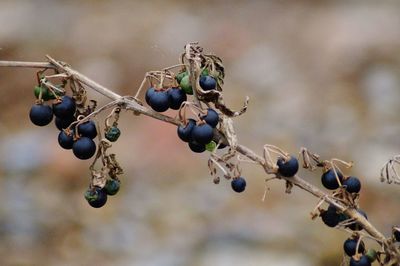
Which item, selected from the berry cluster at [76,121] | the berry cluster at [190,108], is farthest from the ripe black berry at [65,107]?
the berry cluster at [190,108]

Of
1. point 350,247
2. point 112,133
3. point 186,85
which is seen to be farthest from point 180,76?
point 350,247

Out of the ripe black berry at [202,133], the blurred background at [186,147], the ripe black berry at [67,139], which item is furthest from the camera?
the blurred background at [186,147]

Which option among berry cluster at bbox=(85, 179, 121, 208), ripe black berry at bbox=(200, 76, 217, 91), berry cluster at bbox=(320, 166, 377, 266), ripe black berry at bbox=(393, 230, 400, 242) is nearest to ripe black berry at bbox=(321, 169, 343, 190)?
berry cluster at bbox=(320, 166, 377, 266)

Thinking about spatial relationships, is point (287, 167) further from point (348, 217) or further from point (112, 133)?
point (112, 133)

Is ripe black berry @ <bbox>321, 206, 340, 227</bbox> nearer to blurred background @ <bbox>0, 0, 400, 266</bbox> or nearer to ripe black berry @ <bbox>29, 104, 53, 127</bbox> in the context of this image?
ripe black berry @ <bbox>29, 104, 53, 127</bbox>

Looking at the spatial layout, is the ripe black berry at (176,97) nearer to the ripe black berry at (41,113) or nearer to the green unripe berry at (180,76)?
the green unripe berry at (180,76)

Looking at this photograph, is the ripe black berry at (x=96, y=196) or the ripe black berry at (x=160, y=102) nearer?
the ripe black berry at (x=160, y=102)

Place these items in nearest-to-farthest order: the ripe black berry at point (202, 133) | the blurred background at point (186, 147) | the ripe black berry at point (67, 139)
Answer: the ripe black berry at point (202, 133)
the ripe black berry at point (67, 139)
the blurred background at point (186, 147)
